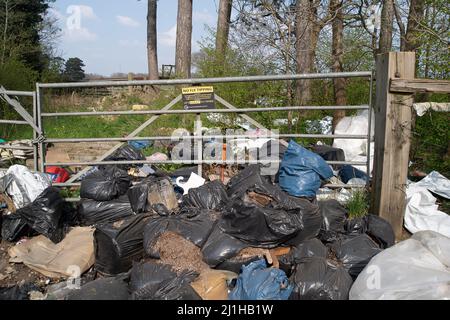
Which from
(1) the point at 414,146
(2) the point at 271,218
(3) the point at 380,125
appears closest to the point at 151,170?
(2) the point at 271,218

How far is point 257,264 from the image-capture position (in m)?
3.09

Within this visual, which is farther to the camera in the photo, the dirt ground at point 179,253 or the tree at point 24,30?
the tree at point 24,30

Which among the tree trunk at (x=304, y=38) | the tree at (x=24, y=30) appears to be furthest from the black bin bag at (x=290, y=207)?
the tree at (x=24, y=30)

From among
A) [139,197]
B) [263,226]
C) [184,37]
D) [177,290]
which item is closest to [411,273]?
[263,226]

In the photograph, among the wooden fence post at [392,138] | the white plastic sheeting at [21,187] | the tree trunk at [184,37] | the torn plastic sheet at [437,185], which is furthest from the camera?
the tree trunk at [184,37]

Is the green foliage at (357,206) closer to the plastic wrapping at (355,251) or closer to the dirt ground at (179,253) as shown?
the plastic wrapping at (355,251)

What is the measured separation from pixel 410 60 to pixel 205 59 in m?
5.63

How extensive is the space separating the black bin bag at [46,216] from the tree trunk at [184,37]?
747cm

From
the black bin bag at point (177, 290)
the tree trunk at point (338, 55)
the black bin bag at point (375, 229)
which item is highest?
the tree trunk at point (338, 55)

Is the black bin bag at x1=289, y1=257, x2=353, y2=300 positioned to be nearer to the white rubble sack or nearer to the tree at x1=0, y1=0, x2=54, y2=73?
the white rubble sack

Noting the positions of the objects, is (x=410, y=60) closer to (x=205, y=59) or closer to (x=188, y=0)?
(x=205, y=59)

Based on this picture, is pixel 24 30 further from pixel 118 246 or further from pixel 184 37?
pixel 118 246

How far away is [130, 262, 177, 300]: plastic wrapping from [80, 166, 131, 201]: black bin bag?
50.5 inches

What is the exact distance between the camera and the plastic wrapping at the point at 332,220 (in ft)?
12.2
